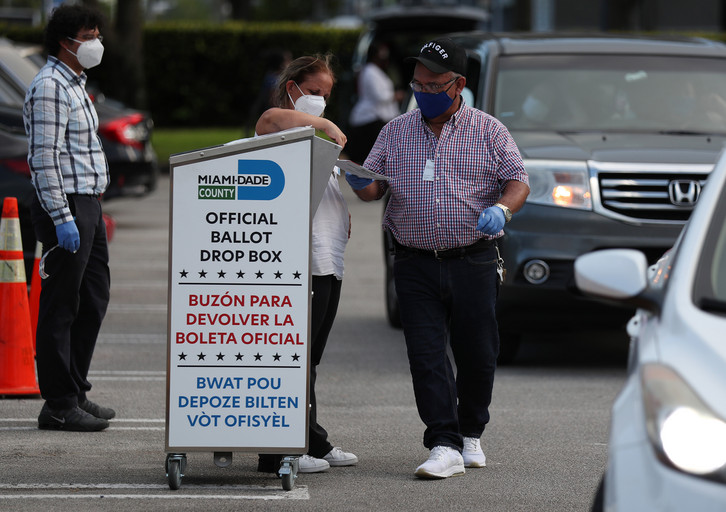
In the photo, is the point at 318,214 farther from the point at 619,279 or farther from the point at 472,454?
the point at 619,279

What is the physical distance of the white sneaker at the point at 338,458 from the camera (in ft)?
19.4

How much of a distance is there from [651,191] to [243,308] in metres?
3.44

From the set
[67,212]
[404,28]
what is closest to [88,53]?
[67,212]

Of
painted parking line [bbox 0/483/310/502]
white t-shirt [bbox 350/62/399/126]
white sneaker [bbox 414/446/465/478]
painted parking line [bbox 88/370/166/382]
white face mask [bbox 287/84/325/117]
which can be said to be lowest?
painted parking line [bbox 88/370/166/382]

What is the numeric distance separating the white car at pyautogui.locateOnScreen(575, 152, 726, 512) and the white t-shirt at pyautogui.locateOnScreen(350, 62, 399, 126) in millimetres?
14246

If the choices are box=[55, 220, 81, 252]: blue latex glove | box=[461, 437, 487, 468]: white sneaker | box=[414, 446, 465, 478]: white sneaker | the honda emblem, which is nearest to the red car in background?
box=[55, 220, 81, 252]: blue latex glove

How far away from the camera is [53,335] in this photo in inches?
253

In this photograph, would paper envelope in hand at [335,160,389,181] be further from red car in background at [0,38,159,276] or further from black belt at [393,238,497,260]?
red car in background at [0,38,159,276]

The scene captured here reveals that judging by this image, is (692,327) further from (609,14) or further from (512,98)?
(609,14)

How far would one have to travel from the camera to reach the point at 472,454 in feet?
19.5

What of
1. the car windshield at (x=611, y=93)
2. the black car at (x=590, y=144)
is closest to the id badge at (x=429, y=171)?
the black car at (x=590, y=144)

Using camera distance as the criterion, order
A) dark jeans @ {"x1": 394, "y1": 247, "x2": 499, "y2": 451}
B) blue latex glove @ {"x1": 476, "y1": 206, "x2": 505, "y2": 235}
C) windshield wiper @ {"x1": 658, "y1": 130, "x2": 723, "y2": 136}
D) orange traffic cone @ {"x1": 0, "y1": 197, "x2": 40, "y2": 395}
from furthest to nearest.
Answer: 1. windshield wiper @ {"x1": 658, "y1": 130, "x2": 723, "y2": 136}
2. orange traffic cone @ {"x1": 0, "y1": 197, "x2": 40, "y2": 395}
3. dark jeans @ {"x1": 394, "y1": 247, "x2": 499, "y2": 451}
4. blue latex glove @ {"x1": 476, "y1": 206, "x2": 505, "y2": 235}

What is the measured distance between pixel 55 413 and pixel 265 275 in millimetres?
1704

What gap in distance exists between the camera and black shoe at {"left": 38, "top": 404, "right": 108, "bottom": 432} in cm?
652
